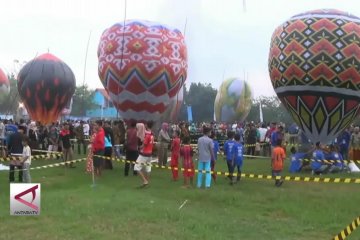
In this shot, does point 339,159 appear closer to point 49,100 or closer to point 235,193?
point 235,193

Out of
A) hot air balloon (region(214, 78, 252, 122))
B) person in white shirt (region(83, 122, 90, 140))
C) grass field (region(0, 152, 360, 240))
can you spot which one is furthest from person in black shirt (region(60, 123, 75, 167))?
hot air balloon (region(214, 78, 252, 122))

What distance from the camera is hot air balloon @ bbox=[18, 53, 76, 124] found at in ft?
95.3

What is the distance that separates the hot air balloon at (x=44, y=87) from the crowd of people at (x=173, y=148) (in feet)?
19.0

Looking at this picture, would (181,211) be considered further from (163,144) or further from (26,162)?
(163,144)

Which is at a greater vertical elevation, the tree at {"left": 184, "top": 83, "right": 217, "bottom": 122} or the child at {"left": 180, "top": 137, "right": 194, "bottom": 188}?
Result: the tree at {"left": 184, "top": 83, "right": 217, "bottom": 122}

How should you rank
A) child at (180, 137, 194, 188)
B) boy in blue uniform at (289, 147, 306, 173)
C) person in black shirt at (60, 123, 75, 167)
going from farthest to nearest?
boy in blue uniform at (289, 147, 306, 173)
person in black shirt at (60, 123, 75, 167)
child at (180, 137, 194, 188)

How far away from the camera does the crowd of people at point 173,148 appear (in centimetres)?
1322

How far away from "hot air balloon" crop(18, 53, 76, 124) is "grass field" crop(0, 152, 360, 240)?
15.0 m

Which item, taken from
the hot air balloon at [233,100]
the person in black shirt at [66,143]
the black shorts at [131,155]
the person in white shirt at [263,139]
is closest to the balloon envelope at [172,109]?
the person in white shirt at [263,139]

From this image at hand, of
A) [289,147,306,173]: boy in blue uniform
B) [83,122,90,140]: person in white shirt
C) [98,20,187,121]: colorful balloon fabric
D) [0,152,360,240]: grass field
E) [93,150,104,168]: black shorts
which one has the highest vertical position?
[98,20,187,121]: colorful balloon fabric

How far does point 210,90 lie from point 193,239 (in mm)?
90691

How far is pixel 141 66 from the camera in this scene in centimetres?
2177

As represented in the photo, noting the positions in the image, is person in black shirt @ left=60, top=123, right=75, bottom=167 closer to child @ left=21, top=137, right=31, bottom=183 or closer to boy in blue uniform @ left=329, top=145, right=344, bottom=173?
child @ left=21, top=137, right=31, bottom=183

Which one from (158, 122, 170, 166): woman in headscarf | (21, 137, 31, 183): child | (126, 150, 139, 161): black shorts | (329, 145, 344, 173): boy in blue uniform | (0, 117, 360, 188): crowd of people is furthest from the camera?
(158, 122, 170, 166): woman in headscarf
